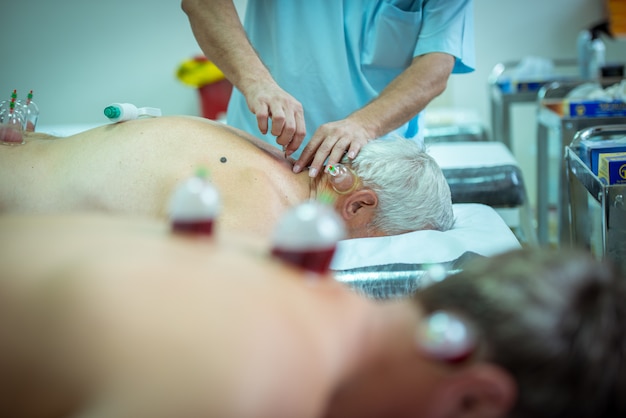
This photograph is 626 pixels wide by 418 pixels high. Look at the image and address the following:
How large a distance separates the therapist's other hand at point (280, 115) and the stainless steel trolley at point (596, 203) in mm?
674

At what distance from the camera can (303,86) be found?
217 centimetres

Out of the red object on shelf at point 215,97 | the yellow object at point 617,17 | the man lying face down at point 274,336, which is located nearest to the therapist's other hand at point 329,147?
the man lying face down at point 274,336

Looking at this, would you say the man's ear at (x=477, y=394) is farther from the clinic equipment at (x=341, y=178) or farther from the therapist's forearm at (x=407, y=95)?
the therapist's forearm at (x=407, y=95)

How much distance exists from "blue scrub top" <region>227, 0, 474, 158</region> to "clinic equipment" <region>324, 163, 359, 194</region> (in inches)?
16.9

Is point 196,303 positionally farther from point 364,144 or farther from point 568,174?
point 568,174

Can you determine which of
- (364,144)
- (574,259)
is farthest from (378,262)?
(574,259)

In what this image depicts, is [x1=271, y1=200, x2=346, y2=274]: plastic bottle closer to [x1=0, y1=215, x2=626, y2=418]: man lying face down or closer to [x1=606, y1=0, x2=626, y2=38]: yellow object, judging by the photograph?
[x1=0, y1=215, x2=626, y2=418]: man lying face down

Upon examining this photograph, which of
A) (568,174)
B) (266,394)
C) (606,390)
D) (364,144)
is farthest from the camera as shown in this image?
(568,174)

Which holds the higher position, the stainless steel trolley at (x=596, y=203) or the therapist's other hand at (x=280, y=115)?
the therapist's other hand at (x=280, y=115)

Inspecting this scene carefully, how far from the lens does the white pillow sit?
150 centimetres

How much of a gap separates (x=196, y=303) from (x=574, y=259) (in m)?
0.42

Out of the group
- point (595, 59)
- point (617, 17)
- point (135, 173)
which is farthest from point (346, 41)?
point (617, 17)

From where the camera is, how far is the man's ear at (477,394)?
73cm

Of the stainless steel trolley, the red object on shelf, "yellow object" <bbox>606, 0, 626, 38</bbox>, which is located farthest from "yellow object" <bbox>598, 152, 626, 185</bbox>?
the red object on shelf
